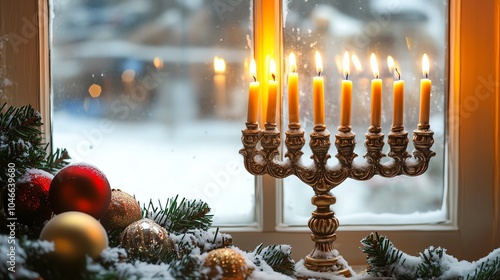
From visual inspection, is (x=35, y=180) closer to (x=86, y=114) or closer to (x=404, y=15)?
(x=86, y=114)

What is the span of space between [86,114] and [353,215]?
567mm

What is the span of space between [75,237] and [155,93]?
51cm

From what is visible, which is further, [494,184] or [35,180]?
[494,184]

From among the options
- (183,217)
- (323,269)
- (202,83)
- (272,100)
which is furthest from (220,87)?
(323,269)

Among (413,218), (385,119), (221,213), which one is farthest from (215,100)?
(413,218)

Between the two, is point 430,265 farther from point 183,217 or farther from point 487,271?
point 183,217

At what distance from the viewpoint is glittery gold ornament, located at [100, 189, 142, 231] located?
3.25 ft

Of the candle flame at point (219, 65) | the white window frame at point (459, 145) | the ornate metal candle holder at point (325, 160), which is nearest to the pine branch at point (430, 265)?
the ornate metal candle holder at point (325, 160)

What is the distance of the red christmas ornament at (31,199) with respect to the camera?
92 cm

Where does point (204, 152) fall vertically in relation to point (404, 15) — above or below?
below

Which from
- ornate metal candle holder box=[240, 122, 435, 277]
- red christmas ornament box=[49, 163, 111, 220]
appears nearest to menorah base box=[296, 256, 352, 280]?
ornate metal candle holder box=[240, 122, 435, 277]

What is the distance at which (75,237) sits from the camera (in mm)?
776

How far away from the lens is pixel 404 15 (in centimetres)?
123

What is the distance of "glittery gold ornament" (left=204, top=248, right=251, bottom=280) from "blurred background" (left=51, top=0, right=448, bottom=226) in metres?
0.39
